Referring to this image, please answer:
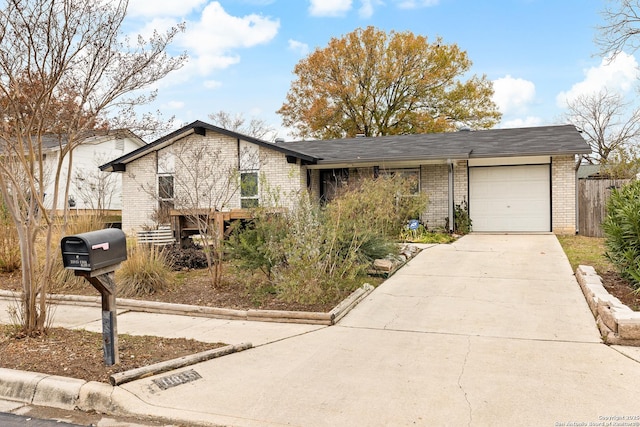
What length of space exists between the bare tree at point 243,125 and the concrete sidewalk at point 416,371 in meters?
29.8

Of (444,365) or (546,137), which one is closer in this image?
(444,365)

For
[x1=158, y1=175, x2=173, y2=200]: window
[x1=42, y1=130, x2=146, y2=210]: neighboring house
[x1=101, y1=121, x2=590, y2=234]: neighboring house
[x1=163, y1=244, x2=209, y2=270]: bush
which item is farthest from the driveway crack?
[x1=42, y1=130, x2=146, y2=210]: neighboring house

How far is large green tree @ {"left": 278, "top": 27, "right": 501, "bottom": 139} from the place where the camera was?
3347 centimetres

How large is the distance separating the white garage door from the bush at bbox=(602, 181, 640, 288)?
8354 millimetres

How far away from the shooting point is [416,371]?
445 cm

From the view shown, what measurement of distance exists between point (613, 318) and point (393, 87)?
101 ft

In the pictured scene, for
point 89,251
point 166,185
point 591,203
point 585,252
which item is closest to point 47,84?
point 89,251

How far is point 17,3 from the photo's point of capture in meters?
4.93

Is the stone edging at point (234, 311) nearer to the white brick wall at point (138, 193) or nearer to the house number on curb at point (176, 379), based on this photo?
the house number on curb at point (176, 379)

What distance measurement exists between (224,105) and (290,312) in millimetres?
31829

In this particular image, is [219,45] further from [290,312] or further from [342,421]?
[342,421]

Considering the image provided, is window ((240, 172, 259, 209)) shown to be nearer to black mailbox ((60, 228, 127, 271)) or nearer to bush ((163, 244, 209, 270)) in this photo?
bush ((163, 244, 209, 270))

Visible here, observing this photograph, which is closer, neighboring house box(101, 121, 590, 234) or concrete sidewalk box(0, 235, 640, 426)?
concrete sidewalk box(0, 235, 640, 426)

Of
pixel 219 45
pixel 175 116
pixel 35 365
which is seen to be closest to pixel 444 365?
pixel 35 365
